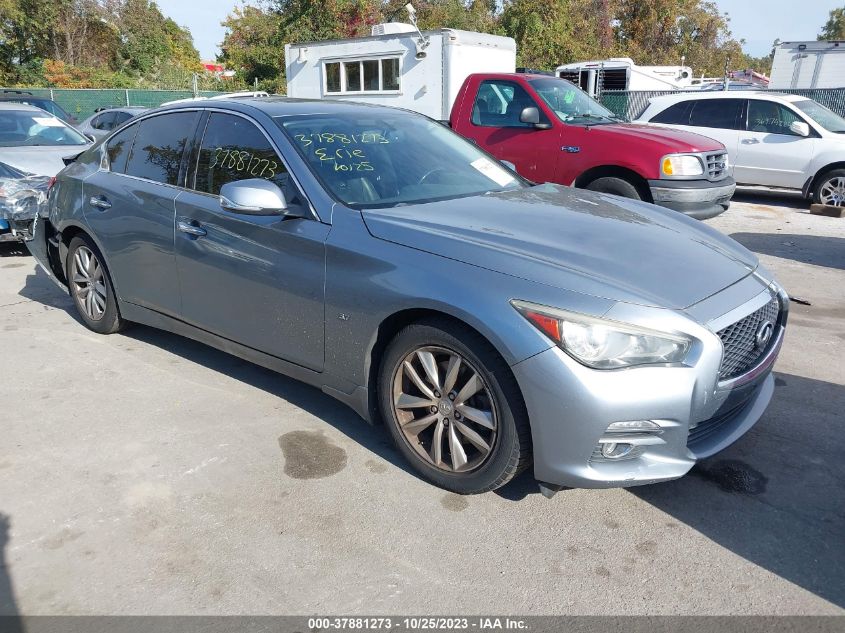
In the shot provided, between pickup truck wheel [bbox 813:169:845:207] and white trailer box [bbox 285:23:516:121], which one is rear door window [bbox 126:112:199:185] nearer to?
pickup truck wheel [bbox 813:169:845:207]

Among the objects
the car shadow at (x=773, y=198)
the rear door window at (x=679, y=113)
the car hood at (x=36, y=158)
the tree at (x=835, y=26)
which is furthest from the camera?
the tree at (x=835, y=26)

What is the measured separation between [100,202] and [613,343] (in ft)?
12.1

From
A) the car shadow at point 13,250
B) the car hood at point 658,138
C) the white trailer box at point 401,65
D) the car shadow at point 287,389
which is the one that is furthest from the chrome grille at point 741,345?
the white trailer box at point 401,65

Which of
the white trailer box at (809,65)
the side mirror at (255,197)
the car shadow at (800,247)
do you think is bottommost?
the car shadow at (800,247)

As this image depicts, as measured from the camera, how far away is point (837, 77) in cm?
1959

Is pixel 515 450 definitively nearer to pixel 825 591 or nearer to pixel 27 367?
pixel 825 591

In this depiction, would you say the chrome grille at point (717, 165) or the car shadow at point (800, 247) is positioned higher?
the chrome grille at point (717, 165)

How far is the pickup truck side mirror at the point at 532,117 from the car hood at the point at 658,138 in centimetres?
56

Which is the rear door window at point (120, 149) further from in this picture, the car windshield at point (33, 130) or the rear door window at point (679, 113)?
the rear door window at point (679, 113)

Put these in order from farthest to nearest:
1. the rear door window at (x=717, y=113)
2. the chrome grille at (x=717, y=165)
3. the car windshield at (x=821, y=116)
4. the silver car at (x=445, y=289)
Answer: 1. the rear door window at (x=717, y=113)
2. the car windshield at (x=821, y=116)
3. the chrome grille at (x=717, y=165)
4. the silver car at (x=445, y=289)

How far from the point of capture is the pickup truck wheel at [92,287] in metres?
5.04

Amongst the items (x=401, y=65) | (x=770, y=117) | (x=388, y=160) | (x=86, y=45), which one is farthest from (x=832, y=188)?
(x=86, y=45)

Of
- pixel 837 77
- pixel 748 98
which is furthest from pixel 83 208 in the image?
pixel 837 77

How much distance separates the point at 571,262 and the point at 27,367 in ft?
12.3
